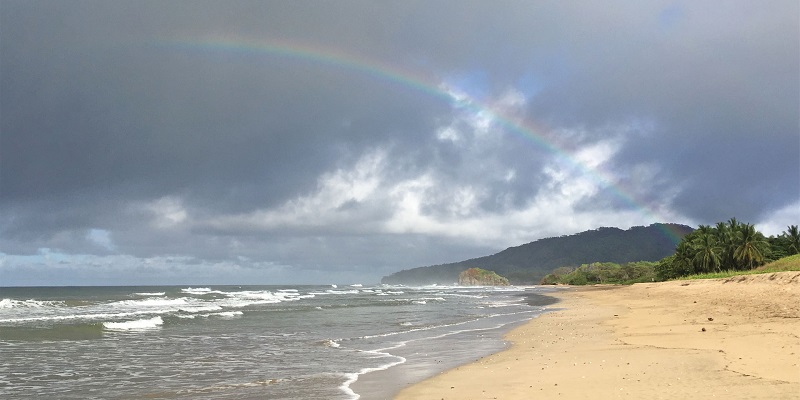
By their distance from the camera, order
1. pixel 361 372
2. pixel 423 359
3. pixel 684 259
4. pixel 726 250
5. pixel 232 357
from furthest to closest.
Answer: pixel 684 259 < pixel 726 250 < pixel 232 357 < pixel 423 359 < pixel 361 372

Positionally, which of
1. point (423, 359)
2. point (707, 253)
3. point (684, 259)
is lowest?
point (423, 359)

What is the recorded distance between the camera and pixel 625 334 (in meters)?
20.7

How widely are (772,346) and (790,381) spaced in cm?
484

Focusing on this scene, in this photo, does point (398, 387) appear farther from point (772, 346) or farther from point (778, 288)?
point (778, 288)

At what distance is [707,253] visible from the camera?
80250 mm

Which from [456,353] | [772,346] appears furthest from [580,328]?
[772,346]

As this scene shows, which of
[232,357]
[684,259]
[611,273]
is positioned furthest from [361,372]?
[611,273]

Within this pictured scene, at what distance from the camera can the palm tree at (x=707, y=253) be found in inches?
3100

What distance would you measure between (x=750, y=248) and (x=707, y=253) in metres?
6.96

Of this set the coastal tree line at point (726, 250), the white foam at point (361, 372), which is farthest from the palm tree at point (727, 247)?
the white foam at point (361, 372)

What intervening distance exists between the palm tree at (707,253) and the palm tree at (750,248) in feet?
9.36

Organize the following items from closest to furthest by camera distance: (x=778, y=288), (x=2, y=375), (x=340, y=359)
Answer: (x=2, y=375)
(x=340, y=359)
(x=778, y=288)

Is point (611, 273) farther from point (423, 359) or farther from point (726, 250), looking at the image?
point (423, 359)

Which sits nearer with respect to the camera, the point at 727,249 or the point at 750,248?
the point at 750,248
